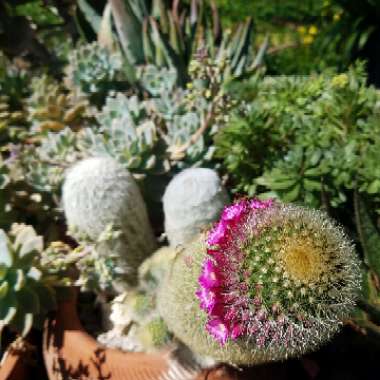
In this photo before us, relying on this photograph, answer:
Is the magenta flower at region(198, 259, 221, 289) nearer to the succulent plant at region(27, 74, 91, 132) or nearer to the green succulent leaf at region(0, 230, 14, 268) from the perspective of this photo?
the green succulent leaf at region(0, 230, 14, 268)

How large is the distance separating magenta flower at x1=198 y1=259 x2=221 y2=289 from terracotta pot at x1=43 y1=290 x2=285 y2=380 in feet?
1.46

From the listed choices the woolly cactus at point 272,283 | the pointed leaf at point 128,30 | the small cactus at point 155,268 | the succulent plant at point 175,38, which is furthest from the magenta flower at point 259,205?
Answer: the pointed leaf at point 128,30

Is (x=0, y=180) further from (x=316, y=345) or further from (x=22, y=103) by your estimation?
(x=316, y=345)

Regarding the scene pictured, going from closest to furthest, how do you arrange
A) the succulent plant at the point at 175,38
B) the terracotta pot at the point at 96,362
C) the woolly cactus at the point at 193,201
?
the terracotta pot at the point at 96,362
the woolly cactus at the point at 193,201
the succulent plant at the point at 175,38

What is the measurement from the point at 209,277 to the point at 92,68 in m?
1.37

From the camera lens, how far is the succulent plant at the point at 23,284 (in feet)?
4.90

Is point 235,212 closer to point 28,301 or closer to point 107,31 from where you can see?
point 28,301

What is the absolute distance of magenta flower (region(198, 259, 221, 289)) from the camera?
3.61ft

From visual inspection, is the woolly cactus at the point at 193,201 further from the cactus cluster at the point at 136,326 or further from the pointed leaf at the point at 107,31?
the pointed leaf at the point at 107,31

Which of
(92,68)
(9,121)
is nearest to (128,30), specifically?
(92,68)

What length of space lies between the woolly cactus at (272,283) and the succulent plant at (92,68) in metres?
1.22

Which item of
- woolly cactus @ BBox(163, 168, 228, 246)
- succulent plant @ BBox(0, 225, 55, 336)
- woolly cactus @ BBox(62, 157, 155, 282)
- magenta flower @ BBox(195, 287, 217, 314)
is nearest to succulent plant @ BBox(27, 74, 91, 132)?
woolly cactus @ BBox(62, 157, 155, 282)

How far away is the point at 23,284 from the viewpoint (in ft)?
4.96

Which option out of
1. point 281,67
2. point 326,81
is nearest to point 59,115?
point 326,81
